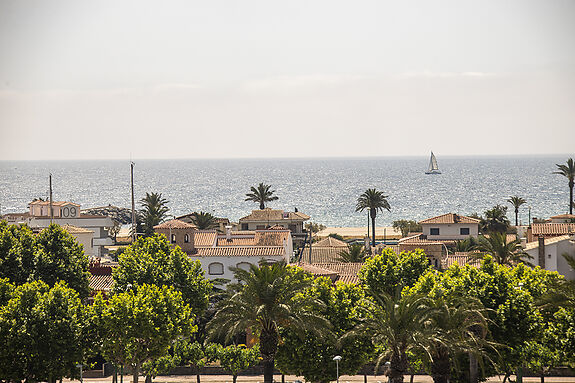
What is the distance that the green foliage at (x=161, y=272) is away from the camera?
5172 cm

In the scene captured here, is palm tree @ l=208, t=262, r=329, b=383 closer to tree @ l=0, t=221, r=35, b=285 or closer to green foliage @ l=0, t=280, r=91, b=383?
green foliage @ l=0, t=280, r=91, b=383

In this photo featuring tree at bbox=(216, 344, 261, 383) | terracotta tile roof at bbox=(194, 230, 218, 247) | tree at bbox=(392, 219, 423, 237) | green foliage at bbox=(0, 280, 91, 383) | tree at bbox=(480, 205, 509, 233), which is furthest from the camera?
tree at bbox=(392, 219, 423, 237)

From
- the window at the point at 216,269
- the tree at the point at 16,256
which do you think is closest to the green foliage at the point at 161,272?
the tree at the point at 16,256

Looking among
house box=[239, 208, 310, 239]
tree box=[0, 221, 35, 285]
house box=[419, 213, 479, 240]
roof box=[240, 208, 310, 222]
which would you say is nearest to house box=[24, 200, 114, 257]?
house box=[239, 208, 310, 239]

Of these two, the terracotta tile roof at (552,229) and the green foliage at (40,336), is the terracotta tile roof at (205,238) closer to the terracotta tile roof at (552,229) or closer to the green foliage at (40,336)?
the green foliage at (40,336)

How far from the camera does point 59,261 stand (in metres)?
52.7

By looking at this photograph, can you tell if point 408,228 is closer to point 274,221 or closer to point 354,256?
point 274,221

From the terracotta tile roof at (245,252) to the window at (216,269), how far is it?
0.76 m

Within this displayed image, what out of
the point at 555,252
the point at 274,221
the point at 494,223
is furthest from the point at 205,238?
the point at 494,223

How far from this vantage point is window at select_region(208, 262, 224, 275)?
6700 centimetres

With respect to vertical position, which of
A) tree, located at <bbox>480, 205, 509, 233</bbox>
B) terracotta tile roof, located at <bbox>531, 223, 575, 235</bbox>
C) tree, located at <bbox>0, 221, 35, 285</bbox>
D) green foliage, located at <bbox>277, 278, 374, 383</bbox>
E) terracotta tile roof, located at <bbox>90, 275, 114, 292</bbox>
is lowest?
green foliage, located at <bbox>277, 278, 374, 383</bbox>

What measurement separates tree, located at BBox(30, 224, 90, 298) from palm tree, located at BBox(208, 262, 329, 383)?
547 inches

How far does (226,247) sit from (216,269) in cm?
223

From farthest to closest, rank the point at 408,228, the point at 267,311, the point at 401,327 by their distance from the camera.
Result: 1. the point at 408,228
2. the point at 267,311
3. the point at 401,327
